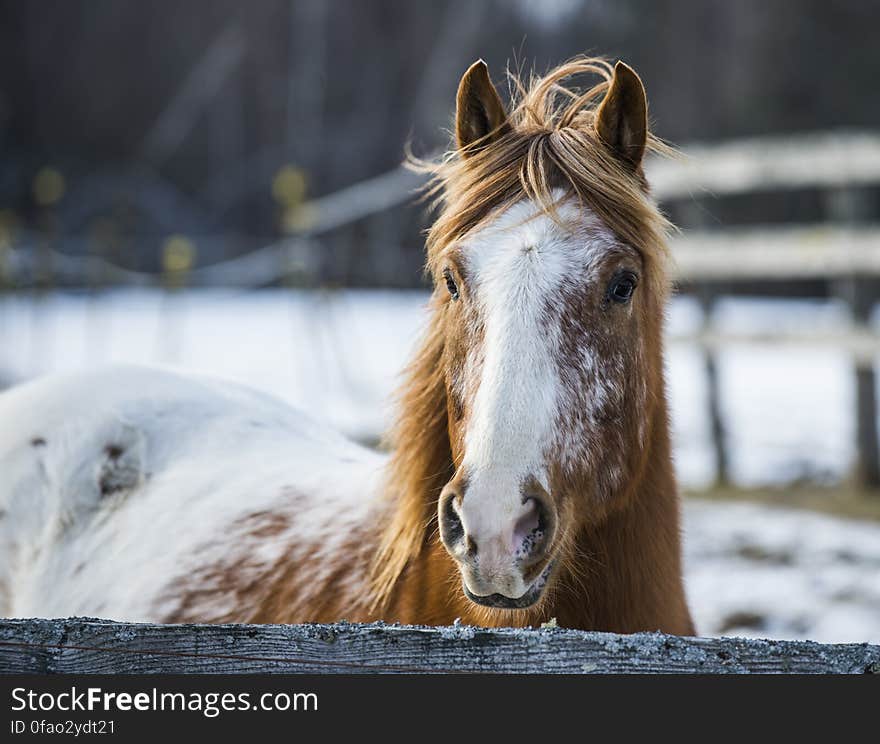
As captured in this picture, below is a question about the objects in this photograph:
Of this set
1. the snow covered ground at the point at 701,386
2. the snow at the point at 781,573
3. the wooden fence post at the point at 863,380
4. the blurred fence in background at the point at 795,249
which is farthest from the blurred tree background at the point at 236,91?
the snow at the point at 781,573

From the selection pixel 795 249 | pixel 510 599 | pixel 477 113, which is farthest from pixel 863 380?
pixel 510 599

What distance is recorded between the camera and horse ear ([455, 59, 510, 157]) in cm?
215

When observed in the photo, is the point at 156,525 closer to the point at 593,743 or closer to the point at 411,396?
the point at 411,396

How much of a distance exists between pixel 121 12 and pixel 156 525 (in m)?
23.2

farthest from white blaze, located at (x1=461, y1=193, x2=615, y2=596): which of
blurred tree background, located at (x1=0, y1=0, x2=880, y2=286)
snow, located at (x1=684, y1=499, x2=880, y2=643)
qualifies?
blurred tree background, located at (x1=0, y1=0, x2=880, y2=286)

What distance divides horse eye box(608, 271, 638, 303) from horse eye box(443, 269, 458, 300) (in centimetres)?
32

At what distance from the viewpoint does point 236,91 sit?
22.4 metres

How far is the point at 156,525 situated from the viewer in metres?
2.67

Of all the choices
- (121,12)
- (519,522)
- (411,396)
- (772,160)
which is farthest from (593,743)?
(121,12)

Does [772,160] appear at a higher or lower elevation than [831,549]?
higher

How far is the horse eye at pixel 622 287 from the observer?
1.90 meters

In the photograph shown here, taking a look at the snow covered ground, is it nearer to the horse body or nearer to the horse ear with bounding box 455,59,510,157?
the horse body

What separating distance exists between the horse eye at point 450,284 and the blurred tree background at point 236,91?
16.2 m

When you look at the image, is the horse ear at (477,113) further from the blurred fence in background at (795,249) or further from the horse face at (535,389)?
the blurred fence in background at (795,249)
